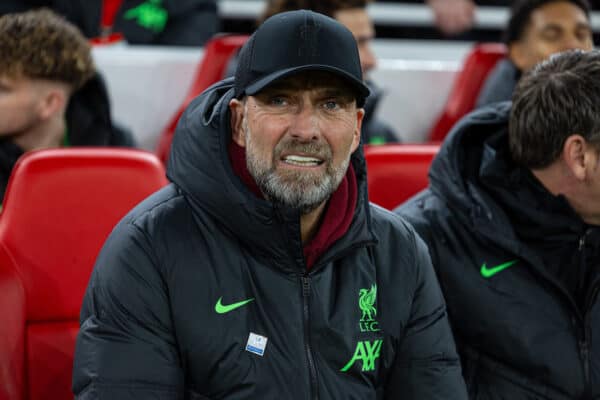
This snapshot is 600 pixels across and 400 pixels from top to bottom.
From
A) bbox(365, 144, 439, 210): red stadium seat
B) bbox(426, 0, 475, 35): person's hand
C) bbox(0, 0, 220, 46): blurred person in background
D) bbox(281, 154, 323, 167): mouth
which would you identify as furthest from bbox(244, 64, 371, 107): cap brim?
bbox(426, 0, 475, 35): person's hand

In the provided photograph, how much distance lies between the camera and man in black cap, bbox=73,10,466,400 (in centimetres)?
148

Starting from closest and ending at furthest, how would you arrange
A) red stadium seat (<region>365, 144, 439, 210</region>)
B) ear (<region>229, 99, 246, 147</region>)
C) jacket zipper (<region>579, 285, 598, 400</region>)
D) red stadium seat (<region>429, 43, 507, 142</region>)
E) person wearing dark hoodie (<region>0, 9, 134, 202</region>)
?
ear (<region>229, 99, 246, 147</region>), jacket zipper (<region>579, 285, 598, 400</region>), red stadium seat (<region>365, 144, 439, 210</region>), person wearing dark hoodie (<region>0, 9, 134, 202</region>), red stadium seat (<region>429, 43, 507, 142</region>)

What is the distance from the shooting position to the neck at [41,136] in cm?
247

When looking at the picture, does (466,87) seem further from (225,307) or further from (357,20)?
(225,307)

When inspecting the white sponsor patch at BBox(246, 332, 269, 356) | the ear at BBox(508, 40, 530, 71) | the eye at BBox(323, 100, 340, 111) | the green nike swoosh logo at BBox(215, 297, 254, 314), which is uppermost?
the eye at BBox(323, 100, 340, 111)

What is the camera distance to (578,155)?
6.16 feet

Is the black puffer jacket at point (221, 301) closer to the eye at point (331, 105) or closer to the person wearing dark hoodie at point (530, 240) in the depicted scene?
the eye at point (331, 105)

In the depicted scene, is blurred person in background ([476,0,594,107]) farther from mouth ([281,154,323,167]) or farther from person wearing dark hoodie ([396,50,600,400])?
mouth ([281,154,323,167])

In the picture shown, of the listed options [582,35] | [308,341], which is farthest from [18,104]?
[582,35]

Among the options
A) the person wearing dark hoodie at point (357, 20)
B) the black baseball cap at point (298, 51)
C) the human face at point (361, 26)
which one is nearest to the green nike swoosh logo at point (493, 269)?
the black baseball cap at point (298, 51)

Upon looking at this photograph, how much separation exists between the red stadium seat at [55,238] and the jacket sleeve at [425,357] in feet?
1.95

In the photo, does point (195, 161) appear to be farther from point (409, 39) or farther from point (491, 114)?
point (409, 39)

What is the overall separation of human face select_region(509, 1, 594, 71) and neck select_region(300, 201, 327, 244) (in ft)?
6.03

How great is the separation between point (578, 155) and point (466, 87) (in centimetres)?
168
